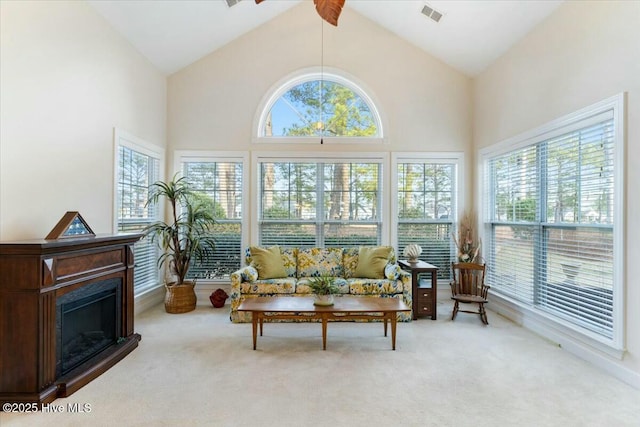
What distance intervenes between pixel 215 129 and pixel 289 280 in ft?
8.76

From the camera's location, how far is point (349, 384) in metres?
2.63

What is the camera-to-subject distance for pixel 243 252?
529cm

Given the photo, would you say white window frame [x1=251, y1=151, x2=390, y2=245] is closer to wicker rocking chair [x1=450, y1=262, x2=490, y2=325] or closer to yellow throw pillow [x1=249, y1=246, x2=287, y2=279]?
yellow throw pillow [x1=249, y1=246, x2=287, y2=279]

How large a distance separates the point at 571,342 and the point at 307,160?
3.93 m

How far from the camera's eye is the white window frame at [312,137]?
5.29 metres

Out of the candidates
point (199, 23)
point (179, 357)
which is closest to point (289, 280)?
point (179, 357)

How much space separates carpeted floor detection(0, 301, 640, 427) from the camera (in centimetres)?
220

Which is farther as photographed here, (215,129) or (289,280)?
(215,129)

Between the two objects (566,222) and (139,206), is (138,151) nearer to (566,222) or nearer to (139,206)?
(139,206)

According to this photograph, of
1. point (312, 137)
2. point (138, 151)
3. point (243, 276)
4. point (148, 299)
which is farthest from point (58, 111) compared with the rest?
point (312, 137)

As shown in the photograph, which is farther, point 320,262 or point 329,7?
point 320,262

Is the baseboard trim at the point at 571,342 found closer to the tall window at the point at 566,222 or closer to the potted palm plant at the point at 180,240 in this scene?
the tall window at the point at 566,222

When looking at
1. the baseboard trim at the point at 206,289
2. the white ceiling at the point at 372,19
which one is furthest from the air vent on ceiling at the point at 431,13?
the baseboard trim at the point at 206,289

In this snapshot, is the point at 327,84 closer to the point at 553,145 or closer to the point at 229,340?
the point at 553,145
